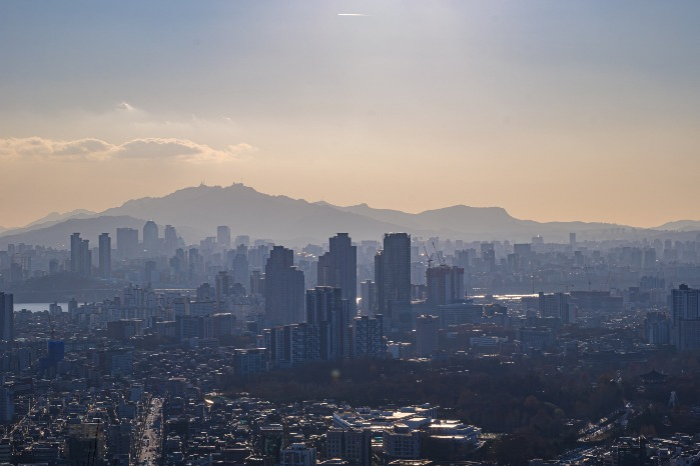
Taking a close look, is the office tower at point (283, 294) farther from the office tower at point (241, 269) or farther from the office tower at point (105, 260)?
the office tower at point (105, 260)

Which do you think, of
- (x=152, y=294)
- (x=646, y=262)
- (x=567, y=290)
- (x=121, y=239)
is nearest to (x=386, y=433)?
(x=152, y=294)

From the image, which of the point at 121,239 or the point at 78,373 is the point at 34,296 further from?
the point at 78,373

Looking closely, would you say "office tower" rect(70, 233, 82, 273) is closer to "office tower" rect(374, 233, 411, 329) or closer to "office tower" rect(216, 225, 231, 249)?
"office tower" rect(374, 233, 411, 329)

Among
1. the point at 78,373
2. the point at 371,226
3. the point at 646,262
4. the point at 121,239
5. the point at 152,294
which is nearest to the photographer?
the point at 78,373

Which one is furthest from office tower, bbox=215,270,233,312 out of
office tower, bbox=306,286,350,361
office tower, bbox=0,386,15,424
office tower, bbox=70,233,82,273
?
office tower, bbox=0,386,15,424

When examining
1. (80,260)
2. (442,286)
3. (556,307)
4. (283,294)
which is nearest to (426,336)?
(283,294)

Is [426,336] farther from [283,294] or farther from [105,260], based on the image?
[105,260]
